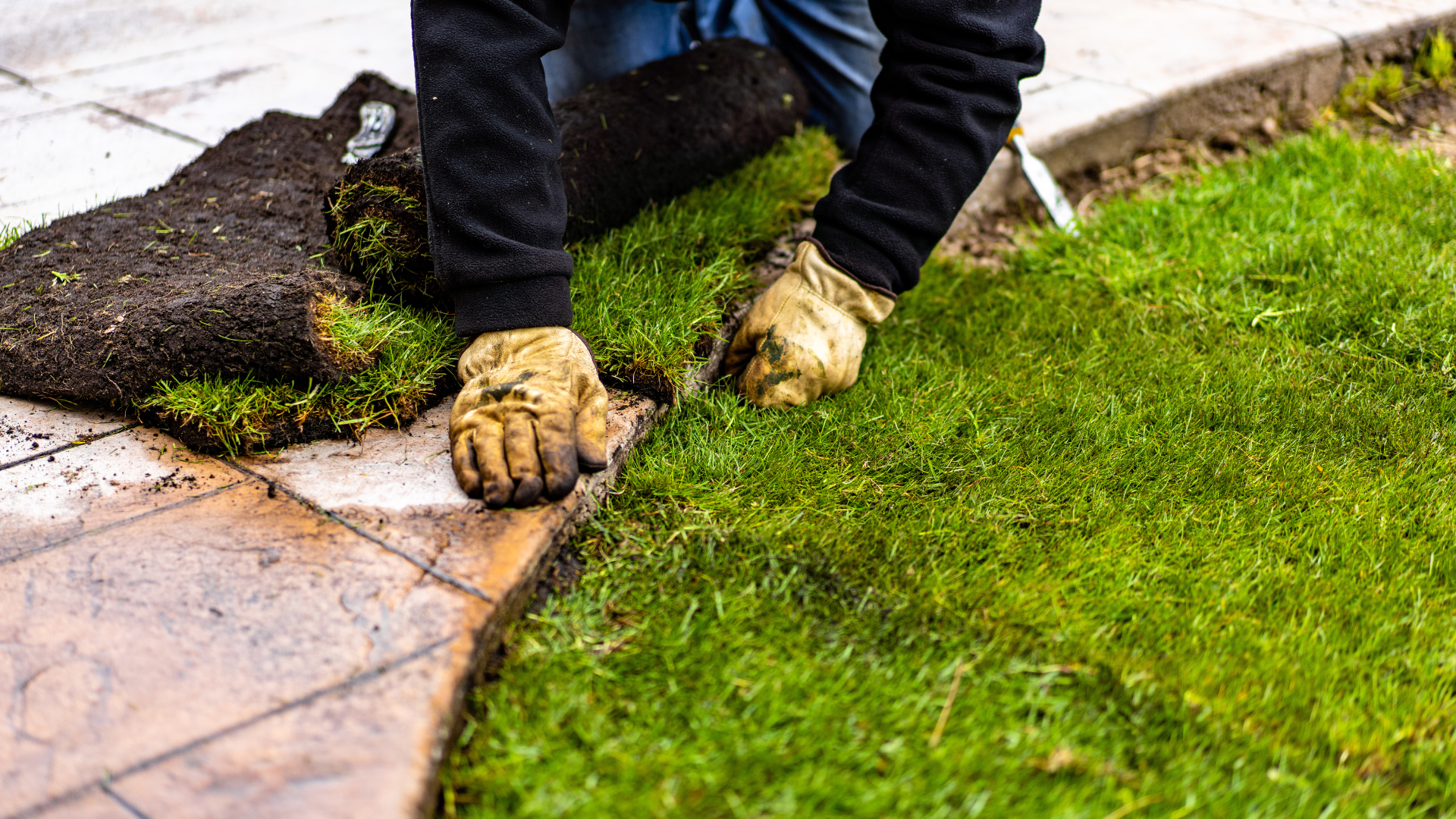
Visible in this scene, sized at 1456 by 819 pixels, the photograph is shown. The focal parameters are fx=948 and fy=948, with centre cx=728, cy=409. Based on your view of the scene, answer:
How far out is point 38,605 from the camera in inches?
60.4

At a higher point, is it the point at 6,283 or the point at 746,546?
the point at 6,283

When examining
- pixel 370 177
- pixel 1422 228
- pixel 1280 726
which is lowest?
pixel 1280 726

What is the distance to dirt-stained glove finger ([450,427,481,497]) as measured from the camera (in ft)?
5.82

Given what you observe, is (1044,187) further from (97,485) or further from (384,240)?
(97,485)

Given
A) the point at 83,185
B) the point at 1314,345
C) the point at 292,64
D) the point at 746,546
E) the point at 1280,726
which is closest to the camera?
the point at 1280,726

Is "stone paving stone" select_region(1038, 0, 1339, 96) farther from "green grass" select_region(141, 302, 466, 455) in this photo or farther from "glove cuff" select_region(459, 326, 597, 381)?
"green grass" select_region(141, 302, 466, 455)

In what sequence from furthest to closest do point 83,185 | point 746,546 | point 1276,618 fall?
point 83,185
point 746,546
point 1276,618

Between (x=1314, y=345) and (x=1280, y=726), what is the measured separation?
1560 mm

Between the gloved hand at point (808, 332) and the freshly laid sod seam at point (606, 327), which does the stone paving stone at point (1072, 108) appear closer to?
the freshly laid sod seam at point (606, 327)

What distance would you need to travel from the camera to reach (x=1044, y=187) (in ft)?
11.0

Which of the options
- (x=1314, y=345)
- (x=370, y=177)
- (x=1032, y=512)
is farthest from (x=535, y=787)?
(x=1314, y=345)

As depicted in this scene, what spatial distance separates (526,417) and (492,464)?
0.11m

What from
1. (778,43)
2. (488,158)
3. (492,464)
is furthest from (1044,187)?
(492,464)

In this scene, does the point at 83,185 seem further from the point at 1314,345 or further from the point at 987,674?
the point at 1314,345
